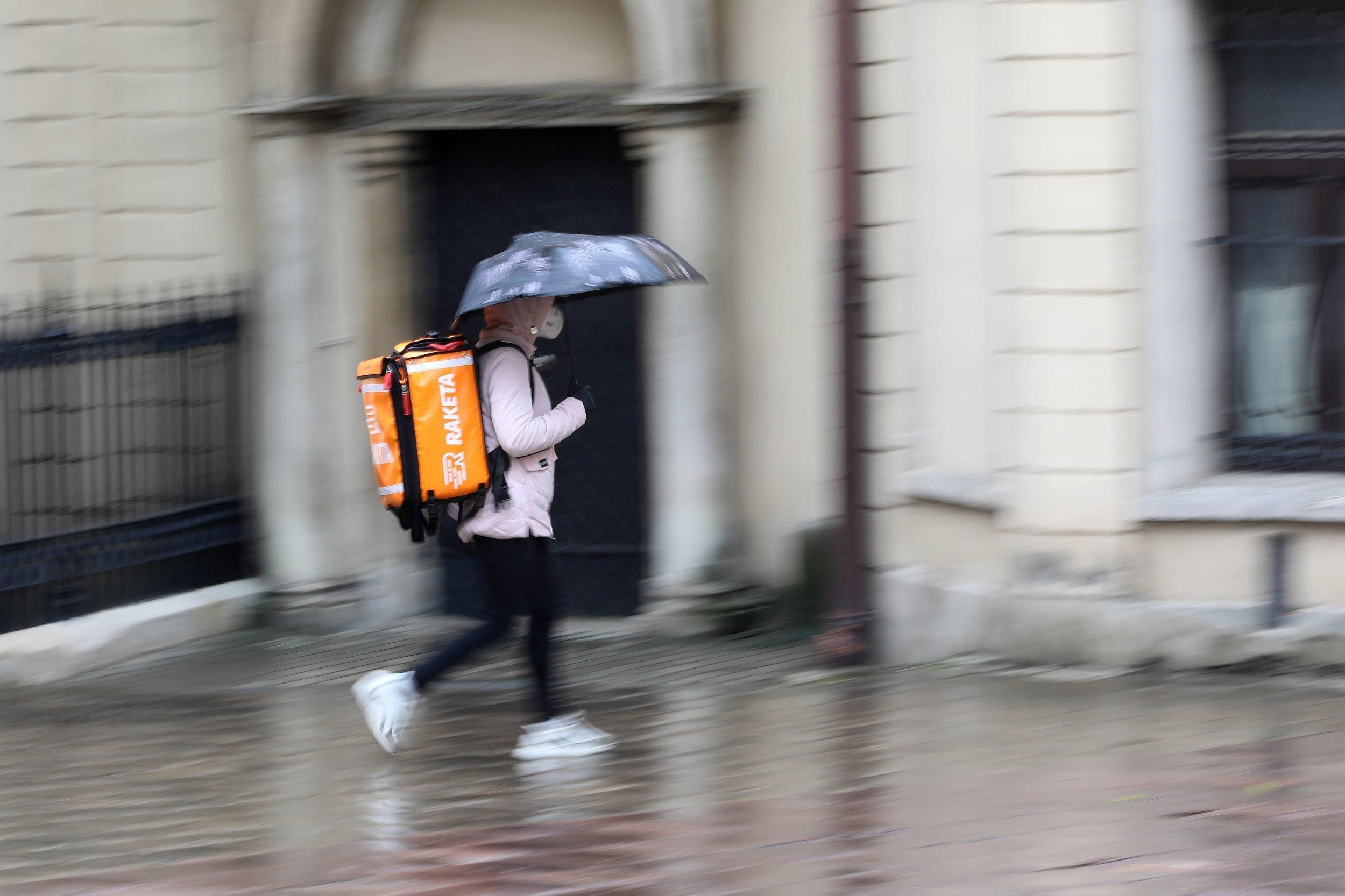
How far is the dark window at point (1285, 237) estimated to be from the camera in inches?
275

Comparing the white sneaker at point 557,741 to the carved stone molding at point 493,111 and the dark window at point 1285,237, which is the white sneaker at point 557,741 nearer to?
the dark window at point 1285,237

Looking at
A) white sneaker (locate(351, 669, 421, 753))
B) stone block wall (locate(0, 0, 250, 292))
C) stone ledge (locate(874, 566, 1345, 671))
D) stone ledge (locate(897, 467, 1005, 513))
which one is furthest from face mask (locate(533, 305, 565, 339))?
stone block wall (locate(0, 0, 250, 292))

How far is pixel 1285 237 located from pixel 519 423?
10.7 feet

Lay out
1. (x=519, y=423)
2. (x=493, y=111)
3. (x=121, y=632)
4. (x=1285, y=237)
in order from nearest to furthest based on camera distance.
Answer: (x=519, y=423), (x=1285, y=237), (x=121, y=632), (x=493, y=111)

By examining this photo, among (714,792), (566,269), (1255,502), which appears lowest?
(714,792)

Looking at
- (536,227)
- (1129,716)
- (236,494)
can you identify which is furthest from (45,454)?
(1129,716)

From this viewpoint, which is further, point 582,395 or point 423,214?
point 423,214

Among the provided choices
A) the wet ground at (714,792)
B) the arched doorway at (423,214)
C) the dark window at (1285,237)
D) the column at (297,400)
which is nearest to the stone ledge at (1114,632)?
the wet ground at (714,792)

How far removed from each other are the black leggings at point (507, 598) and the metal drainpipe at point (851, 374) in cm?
191

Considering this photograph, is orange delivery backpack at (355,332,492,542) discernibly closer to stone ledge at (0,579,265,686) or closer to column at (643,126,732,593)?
column at (643,126,732,593)

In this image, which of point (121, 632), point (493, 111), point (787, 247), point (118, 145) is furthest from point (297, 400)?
point (787, 247)

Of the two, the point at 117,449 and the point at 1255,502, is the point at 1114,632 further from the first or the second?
the point at 117,449

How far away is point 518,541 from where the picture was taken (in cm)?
592

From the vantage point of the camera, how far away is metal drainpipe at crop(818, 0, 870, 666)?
7.55 metres
